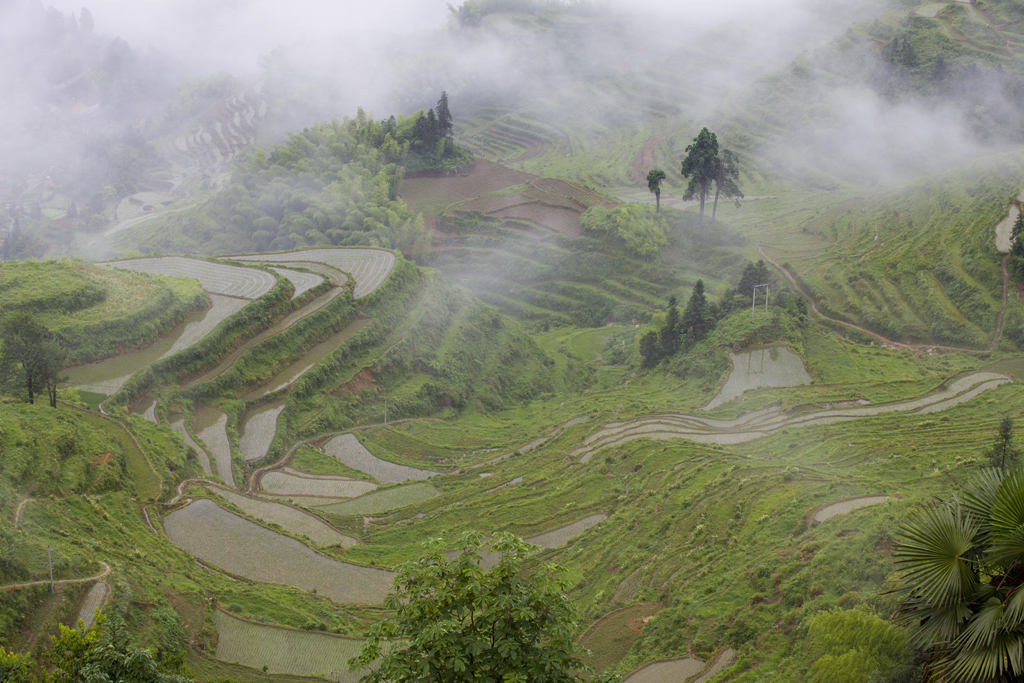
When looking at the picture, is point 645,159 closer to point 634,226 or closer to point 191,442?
point 634,226

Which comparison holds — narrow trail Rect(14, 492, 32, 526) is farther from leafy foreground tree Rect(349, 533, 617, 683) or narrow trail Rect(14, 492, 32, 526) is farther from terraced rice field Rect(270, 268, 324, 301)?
terraced rice field Rect(270, 268, 324, 301)

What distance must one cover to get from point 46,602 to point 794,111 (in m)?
106

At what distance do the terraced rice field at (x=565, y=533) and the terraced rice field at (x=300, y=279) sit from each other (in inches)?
1028

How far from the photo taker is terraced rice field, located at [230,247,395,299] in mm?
52406

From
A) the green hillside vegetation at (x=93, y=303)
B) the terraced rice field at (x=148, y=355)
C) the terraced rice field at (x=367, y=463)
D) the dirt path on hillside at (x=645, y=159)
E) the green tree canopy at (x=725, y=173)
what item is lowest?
the terraced rice field at (x=367, y=463)

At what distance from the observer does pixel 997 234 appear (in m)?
52.8

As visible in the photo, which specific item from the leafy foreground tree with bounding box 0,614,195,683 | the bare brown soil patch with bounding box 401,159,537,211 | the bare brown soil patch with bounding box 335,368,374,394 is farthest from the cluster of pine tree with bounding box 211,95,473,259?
the leafy foreground tree with bounding box 0,614,195,683

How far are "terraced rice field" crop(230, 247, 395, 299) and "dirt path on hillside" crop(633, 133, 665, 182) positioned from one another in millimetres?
55524

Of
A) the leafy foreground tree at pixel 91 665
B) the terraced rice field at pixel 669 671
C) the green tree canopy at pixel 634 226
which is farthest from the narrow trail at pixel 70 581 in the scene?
the green tree canopy at pixel 634 226

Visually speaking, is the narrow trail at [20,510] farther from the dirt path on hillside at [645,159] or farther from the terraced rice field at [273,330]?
the dirt path on hillside at [645,159]

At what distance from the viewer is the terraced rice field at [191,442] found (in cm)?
3341

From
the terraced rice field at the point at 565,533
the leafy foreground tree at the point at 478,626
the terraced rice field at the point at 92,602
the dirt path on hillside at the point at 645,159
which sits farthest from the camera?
the dirt path on hillside at the point at 645,159

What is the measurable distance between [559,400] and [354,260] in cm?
2083

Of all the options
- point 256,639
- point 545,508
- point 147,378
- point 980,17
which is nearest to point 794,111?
point 980,17
